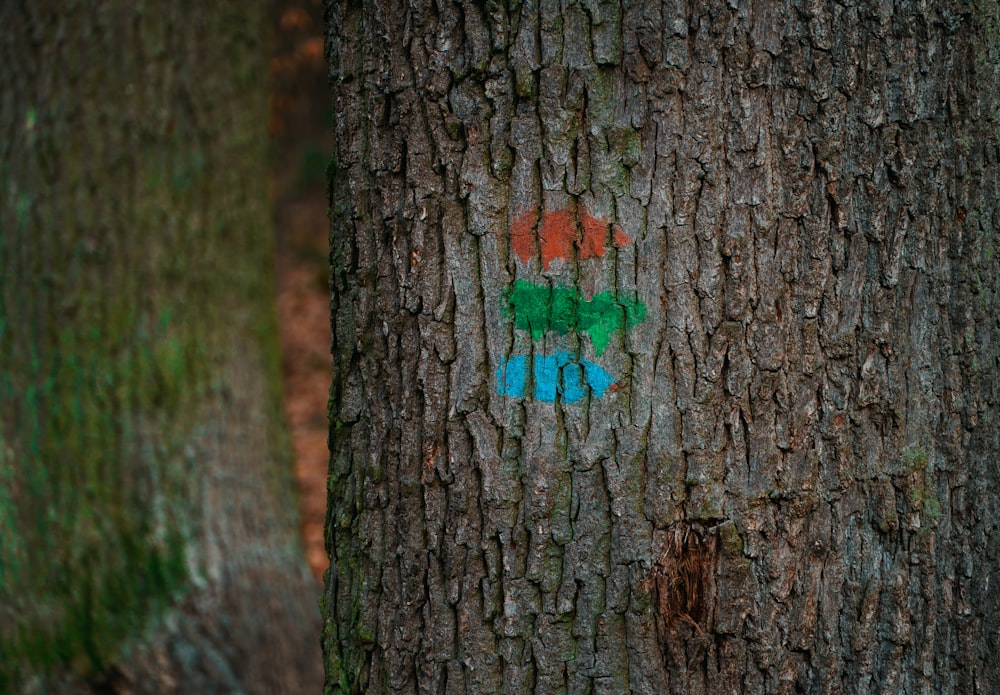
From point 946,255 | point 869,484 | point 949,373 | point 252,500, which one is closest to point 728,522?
point 869,484

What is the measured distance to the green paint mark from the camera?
1.46 metres

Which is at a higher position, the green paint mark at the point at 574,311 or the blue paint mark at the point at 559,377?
the green paint mark at the point at 574,311

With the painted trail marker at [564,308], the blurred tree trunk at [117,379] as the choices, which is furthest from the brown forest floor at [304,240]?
the painted trail marker at [564,308]

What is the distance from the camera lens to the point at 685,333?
1463 millimetres

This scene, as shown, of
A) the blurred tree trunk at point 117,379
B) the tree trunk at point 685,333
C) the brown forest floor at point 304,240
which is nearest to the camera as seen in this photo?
the tree trunk at point 685,333

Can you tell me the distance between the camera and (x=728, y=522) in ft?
4.83

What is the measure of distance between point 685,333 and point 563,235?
11.1 inches

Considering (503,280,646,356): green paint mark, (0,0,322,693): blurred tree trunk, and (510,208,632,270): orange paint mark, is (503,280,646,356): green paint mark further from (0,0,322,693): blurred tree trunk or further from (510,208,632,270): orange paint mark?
(0,0,322,693): blurred tree trunk

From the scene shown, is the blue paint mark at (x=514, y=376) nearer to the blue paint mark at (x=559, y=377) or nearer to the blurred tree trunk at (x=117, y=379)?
the blue paint mark at (x=559, y=377)

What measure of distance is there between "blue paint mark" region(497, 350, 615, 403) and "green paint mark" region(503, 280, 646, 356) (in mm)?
41

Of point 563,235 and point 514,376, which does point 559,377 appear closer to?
point 514,376

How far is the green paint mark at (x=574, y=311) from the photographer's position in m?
1.46

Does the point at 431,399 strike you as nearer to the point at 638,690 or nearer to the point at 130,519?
the point at 638,690

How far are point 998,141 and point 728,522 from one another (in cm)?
92
